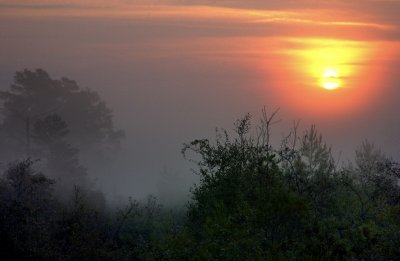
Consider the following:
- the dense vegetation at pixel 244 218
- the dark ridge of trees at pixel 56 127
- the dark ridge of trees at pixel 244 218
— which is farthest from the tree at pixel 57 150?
the dark ridge of trees at pixel 244 218

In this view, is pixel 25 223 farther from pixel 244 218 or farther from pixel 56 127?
pixel 56 127

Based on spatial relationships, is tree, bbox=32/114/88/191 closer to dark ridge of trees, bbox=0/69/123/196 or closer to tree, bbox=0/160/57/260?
dark ridge of trees, bbox=0/69/123/196

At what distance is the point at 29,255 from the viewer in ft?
158

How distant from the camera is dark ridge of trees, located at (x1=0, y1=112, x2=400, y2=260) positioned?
33.2 metres

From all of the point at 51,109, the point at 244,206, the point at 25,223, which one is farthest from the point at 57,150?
the point at 244,206

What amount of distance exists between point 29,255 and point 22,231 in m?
2.02

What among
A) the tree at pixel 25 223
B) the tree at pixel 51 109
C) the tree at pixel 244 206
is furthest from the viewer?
the tree at pixel 51 109

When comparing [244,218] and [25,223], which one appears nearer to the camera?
[244,218]

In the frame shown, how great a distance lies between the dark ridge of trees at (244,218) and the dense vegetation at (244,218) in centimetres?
5

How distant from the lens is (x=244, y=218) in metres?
35.7

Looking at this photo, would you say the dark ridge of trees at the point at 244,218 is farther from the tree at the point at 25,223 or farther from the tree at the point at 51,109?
the tree at the point at 51,109

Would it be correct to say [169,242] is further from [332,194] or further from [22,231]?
[22,231]

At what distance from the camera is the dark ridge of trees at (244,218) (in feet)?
109

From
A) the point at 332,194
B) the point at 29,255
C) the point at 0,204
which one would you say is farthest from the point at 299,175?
the point at 0,204
